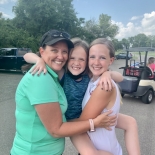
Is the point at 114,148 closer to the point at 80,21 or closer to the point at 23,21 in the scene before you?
the point at 23,21

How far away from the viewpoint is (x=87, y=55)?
5.90 feet

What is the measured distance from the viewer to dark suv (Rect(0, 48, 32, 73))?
13108mm

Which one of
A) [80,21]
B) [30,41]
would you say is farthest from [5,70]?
[80,21]

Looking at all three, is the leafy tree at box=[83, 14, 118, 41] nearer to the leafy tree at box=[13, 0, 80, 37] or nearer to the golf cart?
the leafy tree at box=[13, 0, 80, 37]

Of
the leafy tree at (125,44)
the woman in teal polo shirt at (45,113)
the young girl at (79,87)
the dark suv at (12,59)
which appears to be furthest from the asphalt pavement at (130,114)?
the dark suv at (12,59)

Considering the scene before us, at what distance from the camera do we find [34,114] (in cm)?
136

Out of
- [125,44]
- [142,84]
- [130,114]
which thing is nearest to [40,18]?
[125,44]

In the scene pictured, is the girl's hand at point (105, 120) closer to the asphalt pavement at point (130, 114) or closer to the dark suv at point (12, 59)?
the asphalt pavement at point (130, 114)

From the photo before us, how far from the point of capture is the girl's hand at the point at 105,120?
4.78 ft

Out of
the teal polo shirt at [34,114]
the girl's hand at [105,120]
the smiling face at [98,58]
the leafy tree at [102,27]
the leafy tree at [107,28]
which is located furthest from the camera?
the leafy tree at [107,28]

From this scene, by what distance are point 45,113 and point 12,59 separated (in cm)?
1264

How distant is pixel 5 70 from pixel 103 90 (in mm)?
13373

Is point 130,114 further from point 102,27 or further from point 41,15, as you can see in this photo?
point 102,27

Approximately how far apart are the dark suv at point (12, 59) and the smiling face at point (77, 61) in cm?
1179
